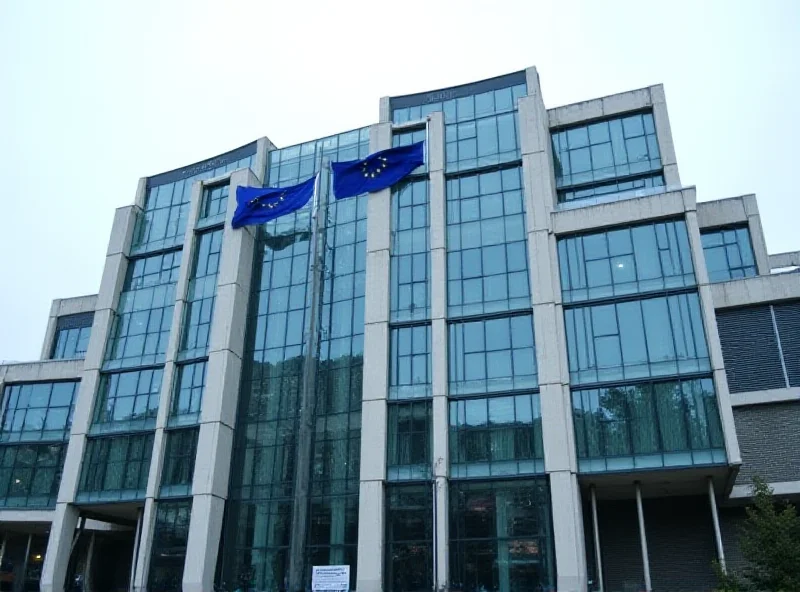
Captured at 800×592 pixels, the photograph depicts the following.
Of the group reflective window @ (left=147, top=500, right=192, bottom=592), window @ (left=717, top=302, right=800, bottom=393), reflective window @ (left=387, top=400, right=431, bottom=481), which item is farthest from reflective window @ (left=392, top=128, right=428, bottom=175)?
reflective window @ (left=147, top=500, right=192, bottom=592)

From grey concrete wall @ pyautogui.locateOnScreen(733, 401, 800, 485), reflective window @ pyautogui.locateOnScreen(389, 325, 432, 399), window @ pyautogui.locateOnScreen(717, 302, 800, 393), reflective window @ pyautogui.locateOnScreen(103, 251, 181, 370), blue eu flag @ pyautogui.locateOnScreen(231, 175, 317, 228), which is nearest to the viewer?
grey concrete wall @ pyautogui.locateOnScreen(733, 401, 800, 485)

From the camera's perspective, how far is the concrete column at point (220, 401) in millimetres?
36156

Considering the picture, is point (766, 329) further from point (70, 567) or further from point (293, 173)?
point (70, 567)

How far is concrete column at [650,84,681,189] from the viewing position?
129 ft

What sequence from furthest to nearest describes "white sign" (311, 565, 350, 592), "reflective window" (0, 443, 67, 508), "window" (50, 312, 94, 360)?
"window" (50, 312, 94, 360), "reflective window" (0, 443, 67, 508), "white sign" (311, 565, 350, 592)

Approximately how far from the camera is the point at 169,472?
3934 cm

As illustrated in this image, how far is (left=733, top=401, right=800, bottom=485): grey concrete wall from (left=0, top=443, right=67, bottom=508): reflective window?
3821 cm

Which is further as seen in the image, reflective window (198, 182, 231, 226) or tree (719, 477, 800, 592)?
reflective window (198, 182, 231, 226)

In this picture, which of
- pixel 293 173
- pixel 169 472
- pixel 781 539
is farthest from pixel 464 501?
pixel 293 173

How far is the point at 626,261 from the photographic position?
117 feet

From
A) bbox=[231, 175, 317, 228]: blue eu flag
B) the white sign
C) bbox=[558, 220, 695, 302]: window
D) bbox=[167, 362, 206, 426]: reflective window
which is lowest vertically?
the white sign

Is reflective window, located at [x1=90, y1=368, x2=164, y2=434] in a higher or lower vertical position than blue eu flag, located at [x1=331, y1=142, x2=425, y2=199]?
lower

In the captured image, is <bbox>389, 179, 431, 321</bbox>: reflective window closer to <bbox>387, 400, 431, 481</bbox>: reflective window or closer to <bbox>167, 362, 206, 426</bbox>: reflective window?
<bbox>387, 400, 431, 481</bbox>: reflective window

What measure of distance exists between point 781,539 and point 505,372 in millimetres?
13604
